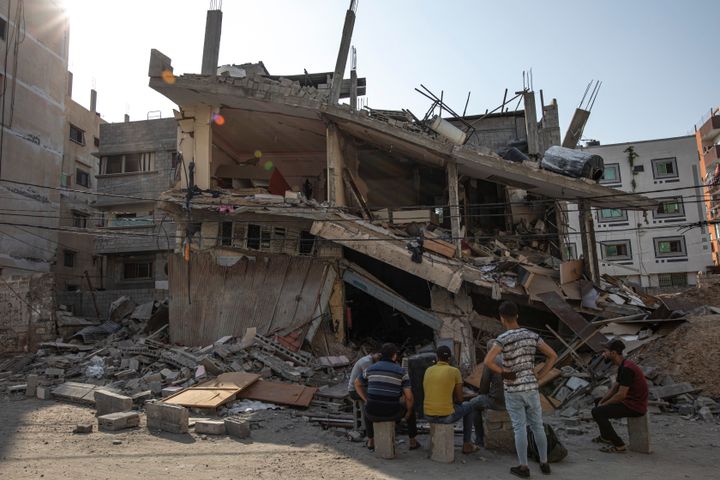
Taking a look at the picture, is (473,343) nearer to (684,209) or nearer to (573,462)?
(573,462)

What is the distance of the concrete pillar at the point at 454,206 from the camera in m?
13.7

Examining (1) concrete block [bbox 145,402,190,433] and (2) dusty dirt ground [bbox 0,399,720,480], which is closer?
(2) dusty dirt ground [bbox 0,399,720,480]

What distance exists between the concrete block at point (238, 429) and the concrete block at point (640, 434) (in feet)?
17.5

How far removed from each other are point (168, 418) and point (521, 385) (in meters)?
5.47

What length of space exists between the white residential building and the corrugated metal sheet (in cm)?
2665

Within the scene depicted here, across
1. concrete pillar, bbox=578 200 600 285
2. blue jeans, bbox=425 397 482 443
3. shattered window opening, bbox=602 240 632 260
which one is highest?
shattered window opening, bbox=602 240 632 260

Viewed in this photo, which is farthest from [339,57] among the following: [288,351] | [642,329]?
[642,329]

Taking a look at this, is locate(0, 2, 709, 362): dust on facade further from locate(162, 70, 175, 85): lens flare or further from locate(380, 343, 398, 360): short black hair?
locate(380, 343, 398, 360): short black hair

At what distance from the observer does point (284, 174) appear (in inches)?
739

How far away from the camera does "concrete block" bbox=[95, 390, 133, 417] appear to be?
29.2ft

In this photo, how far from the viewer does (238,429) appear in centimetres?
752

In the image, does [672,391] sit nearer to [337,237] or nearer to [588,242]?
[588,242]

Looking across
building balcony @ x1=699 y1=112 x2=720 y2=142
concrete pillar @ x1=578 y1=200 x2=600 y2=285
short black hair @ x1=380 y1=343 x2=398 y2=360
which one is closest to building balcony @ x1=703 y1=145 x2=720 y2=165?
building balcony @ x1=699 y1=112 x2=720 y2=142

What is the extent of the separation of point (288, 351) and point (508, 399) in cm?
812
